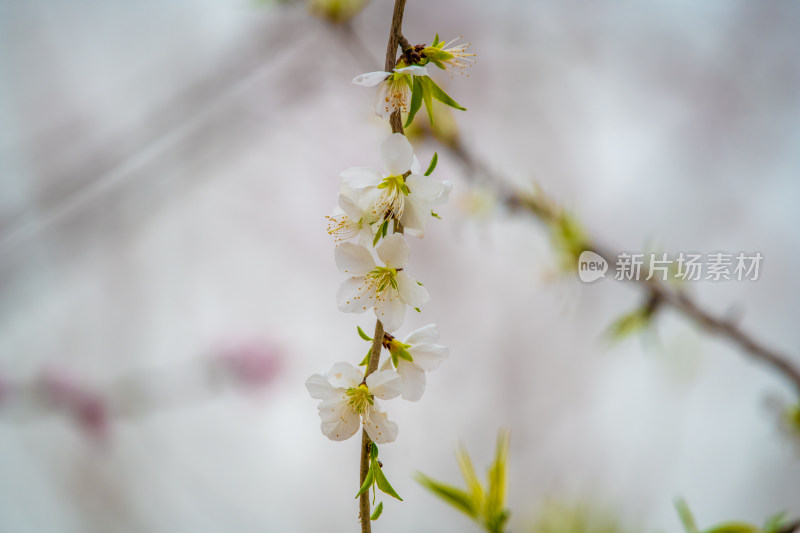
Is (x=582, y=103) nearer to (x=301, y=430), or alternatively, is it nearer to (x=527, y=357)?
(x=527, y=357)

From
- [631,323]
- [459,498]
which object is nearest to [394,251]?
[459,498]

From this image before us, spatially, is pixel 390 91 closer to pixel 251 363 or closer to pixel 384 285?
pixel 384 285

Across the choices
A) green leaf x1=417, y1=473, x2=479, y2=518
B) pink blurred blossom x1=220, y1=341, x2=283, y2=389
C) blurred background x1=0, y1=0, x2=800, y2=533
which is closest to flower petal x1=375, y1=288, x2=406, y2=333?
green leaf x1=417, y1=473, x2=479, y2=518

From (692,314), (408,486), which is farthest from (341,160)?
(692,314)

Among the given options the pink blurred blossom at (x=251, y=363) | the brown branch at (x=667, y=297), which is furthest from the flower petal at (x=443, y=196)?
the pink blurred blossom at (x=251, y=363)

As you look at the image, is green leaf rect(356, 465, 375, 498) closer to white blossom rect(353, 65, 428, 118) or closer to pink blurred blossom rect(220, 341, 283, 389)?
white blossom rect(353, 65, 428, 118)

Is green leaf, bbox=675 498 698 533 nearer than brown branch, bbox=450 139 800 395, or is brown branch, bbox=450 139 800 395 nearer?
green leaf, bbox=675 498 698 533

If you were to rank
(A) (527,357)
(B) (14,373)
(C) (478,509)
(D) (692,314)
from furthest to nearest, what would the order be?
(A) (527,357)
(B) (14,373)
(D) (692,314)
(C) (478,509)
